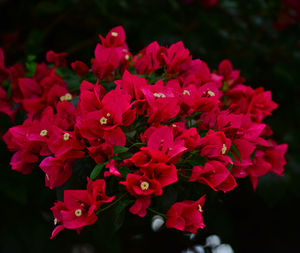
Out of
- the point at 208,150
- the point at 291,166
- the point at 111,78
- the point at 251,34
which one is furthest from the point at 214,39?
the point at 208,150

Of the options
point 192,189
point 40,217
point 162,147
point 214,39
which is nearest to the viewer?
point 162,147

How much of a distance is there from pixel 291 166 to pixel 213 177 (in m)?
0.67

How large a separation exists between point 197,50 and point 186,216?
0.72 metres

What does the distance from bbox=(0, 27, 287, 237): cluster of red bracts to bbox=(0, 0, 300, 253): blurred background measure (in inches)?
12.9

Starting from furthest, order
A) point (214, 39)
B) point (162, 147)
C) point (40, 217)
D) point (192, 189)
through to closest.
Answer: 1. point (214, 39)
2. point (40, 217)
3. point (192, 189)
4. point (162, 147)

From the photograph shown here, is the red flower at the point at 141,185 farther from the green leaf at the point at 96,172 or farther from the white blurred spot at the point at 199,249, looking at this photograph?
the white blurred spot at the point at 199,249

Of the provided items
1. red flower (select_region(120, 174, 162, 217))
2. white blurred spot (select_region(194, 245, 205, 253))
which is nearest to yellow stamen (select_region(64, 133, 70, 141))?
red flower (select_region(120, 174, 162, 217))

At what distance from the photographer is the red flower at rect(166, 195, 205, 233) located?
1.50 ft

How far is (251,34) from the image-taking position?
1.24 meters

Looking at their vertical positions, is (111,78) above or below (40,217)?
above

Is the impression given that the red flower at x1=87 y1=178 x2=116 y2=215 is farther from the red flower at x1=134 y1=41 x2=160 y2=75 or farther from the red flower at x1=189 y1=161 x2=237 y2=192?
the red flower at x1=134 y1=41 x2=160 y2=75

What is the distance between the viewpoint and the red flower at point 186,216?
46 cm

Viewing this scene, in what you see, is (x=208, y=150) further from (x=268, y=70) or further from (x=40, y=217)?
(x=268, y=70)

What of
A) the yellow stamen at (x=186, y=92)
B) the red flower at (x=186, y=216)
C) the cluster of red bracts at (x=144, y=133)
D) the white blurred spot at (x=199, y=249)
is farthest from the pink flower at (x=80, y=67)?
the white blurred spot at (x=199, y=249)
